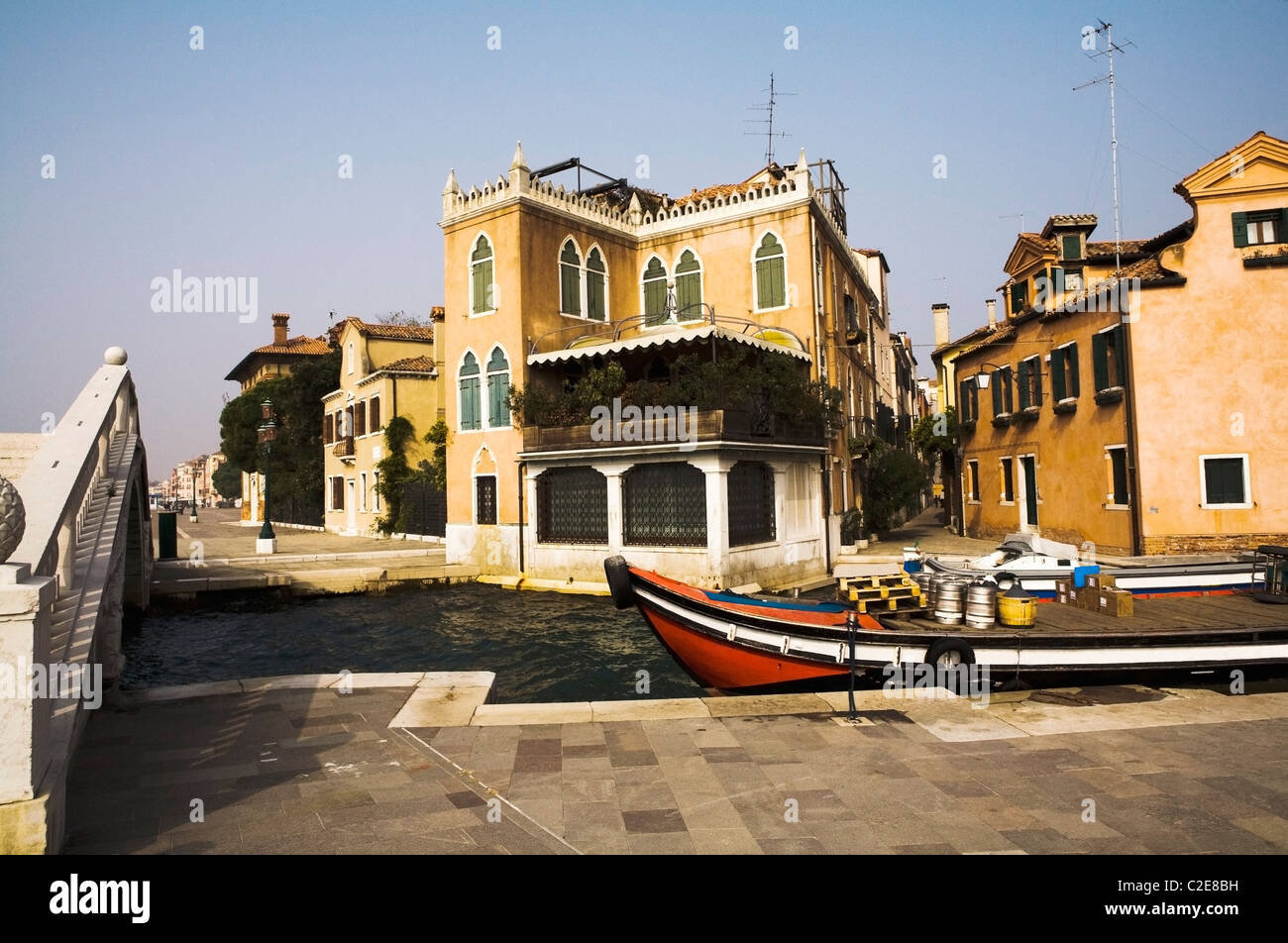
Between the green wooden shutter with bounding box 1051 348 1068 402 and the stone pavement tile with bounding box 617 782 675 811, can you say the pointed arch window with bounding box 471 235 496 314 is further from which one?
the stone pavement tile with bounding box 617 782 675 811

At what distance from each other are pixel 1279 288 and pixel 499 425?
18.4 m

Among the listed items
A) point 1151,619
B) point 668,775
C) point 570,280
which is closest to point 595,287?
Answer: point 570,280

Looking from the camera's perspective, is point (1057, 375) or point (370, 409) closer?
point (1057, 375)

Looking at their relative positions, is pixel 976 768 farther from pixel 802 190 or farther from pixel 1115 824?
pixel 802 190

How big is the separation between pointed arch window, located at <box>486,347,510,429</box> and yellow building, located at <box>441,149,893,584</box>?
0.04 metres

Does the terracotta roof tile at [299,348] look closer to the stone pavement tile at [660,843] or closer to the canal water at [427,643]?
the canal water at [427,643]

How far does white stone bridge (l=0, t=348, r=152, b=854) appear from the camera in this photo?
362 cm

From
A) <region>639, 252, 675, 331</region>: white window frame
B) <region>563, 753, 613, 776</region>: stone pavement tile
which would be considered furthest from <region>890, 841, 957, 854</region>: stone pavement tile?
<region>639, 252, 675, 331</region>: white window frame

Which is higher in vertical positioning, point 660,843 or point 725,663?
point 660,843

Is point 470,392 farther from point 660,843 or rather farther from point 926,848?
point 926,848

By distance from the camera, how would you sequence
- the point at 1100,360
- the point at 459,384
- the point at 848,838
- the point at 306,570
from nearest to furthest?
the point at 848,838 → the point at 1100,360 → the point at 306,570 → the point at 459,384

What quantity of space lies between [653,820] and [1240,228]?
1911 cm

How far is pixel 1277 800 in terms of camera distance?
463 centimetres

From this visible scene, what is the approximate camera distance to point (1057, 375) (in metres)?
20.2
